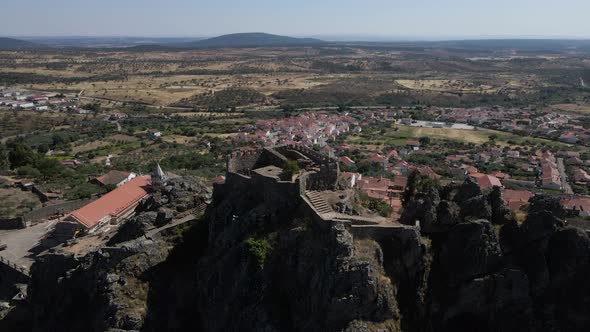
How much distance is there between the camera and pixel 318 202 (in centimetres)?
2794

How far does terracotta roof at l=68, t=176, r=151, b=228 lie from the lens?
46156mm

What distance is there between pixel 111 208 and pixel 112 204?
2.99 ft

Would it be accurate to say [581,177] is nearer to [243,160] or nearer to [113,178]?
[243,160]

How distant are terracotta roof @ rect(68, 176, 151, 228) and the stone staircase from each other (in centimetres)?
2667

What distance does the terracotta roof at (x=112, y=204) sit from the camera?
46.2 metres

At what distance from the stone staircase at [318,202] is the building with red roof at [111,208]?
26.6 m

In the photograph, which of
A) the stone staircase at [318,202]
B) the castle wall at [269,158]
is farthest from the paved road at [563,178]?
the stone staircase at [318,202]

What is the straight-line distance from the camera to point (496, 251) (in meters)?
24.3

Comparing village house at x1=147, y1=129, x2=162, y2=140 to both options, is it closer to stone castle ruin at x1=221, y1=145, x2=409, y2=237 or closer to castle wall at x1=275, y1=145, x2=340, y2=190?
stone castle ruin at x1=221, y1=145, x2=409, y2=237

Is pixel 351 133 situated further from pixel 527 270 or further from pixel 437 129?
pixel 527 270

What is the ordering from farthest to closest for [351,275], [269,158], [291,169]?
[269,158], [291,169], [351,275]

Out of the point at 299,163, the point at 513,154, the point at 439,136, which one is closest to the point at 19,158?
the point at 299,163

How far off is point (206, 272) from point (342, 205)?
1039 centimetres

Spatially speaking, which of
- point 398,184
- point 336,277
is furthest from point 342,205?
point 398,184
